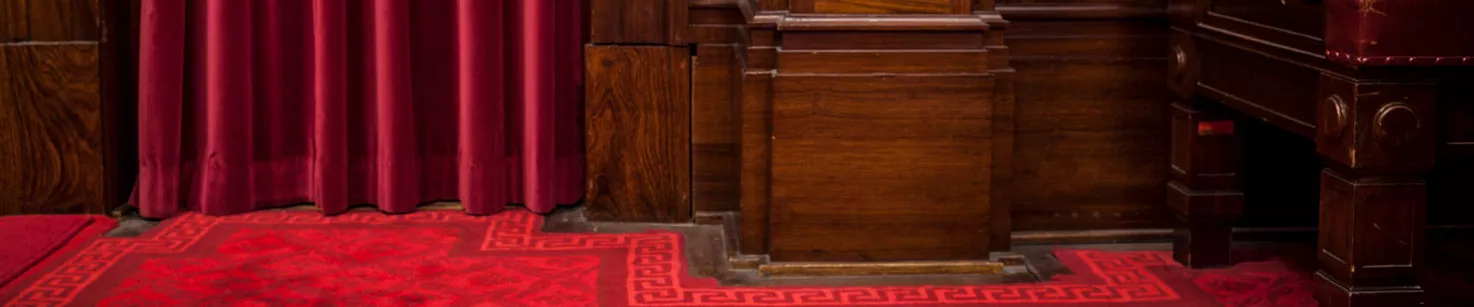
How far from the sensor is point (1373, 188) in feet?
8.16

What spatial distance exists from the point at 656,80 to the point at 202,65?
0.97 metres

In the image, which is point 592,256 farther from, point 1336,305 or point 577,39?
point 1336,305

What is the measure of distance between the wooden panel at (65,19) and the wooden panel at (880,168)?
152 centimetres

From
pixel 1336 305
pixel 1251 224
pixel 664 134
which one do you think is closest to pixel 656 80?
pixel 664 134

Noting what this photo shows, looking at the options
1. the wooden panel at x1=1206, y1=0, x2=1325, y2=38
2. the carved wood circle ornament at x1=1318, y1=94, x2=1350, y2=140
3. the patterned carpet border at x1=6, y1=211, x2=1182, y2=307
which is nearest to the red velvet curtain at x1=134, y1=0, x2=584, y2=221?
the patterned carpet border at x1=6, y1=211, x2=1182, y2=307

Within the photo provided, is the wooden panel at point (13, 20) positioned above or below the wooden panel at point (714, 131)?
above

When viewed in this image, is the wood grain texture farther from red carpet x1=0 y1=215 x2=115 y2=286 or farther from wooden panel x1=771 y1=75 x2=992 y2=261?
red carpet x1=0 y1=215 x2=115 y2=286

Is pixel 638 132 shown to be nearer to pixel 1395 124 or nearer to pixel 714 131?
pixel 714 131

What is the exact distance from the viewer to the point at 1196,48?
3.13 m

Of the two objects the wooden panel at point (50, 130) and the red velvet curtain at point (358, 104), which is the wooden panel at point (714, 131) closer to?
the red velvet curtain at point (358, 104)

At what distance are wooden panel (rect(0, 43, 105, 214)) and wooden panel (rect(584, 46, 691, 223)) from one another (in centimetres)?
105

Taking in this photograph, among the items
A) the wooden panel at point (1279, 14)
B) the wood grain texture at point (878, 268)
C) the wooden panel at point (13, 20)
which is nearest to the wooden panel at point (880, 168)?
the wood grain texture at point (878, 268)

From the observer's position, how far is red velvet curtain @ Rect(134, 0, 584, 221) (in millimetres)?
3625

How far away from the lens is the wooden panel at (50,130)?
3623 millimetres
